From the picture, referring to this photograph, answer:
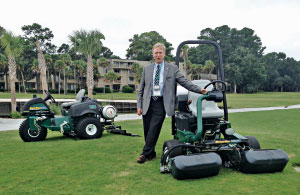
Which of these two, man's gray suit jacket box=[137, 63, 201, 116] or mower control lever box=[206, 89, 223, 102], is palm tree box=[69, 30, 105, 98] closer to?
man's gray suit jacket box=[137, 63, 201, 116]

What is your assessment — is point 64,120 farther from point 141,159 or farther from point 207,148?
point 207,148

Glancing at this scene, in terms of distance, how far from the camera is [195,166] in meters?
3.82

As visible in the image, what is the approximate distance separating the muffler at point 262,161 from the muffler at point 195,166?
1.48 ft

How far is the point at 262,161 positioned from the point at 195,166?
1.02 meters

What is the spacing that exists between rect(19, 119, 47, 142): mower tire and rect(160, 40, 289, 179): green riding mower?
4.46m

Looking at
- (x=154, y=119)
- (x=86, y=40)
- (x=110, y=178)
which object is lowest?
(x=110, y=178)

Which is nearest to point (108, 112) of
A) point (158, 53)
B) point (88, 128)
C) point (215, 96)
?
point (88, 128)

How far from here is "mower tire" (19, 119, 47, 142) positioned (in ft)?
25.6

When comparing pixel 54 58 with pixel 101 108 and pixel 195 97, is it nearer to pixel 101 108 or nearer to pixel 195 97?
pixel 101 108

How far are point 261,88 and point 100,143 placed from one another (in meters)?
99.2

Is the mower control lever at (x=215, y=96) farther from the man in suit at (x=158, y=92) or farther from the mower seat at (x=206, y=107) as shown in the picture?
the man in suit at (x=158, y=92)

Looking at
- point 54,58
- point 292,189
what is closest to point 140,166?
point 292,189

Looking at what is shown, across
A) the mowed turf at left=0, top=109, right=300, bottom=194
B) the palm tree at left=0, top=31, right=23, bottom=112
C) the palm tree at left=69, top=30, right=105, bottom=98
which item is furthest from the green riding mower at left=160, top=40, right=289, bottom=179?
the palm tree at left=69, top=30, right=105, bottom=98

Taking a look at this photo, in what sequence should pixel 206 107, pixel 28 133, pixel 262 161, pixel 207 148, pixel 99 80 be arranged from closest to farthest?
pixel 262 161 → pixel 207 148 → pixel 206 107 → pixel 28 133 → pixel 99 80
